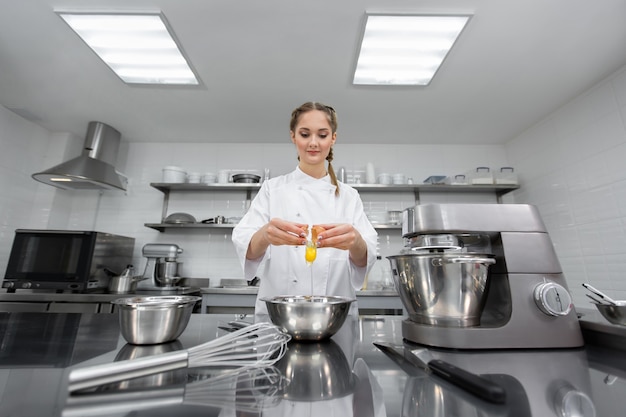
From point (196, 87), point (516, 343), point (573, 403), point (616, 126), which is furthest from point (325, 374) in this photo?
point (616, 126)

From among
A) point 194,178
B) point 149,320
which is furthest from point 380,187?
point 149,320

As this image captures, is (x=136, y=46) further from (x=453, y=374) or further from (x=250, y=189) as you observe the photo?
(x=453, y=374)

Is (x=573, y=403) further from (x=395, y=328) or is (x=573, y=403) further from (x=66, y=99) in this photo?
(x=66, y=99)

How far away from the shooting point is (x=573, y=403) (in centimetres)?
35

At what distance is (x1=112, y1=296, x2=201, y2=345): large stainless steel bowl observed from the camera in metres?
0.56

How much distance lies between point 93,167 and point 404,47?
8.48ft

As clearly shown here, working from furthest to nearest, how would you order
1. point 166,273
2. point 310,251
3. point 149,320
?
point 166,273, point 310,251, point 149,320

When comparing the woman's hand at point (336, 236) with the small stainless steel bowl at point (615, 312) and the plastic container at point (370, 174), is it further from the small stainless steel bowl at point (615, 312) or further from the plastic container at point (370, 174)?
the plastic container at point (370, 174)

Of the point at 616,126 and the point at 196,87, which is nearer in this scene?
the point at 616,126

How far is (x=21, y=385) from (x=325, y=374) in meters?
0.40

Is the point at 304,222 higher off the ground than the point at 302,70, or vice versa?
the point at 302,70

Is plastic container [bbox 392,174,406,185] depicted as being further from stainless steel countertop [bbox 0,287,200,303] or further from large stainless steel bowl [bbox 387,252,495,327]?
stainless steel countertop [bbox 0,287,200,303]

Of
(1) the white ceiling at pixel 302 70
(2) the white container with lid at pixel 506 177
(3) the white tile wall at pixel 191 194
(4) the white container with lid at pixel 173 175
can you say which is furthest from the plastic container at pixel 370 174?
(4) the white container with lid at pixel 173 175

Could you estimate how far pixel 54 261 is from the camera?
2188 millimetres
